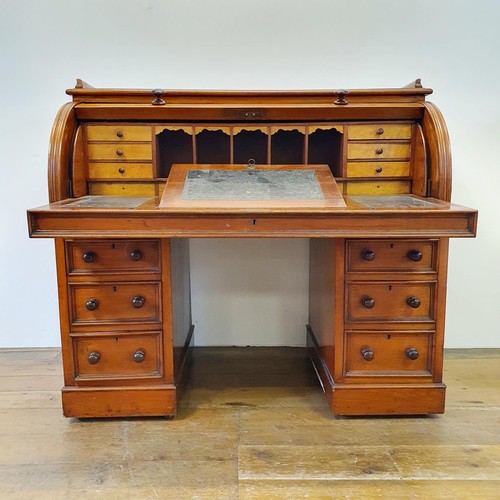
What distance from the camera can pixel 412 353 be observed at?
1.78m

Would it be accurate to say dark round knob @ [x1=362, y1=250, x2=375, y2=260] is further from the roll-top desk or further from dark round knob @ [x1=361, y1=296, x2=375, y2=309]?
dark round knob @ [x1=361, y1=296, x2=375, y2=309]

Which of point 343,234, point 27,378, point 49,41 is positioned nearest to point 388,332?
point 343,234

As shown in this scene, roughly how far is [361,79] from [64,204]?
1684mm

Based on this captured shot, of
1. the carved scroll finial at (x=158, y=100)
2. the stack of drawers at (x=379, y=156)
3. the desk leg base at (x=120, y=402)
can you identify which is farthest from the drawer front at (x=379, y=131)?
the desk leg base at (x=120, y=402)

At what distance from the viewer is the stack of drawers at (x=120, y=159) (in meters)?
1.93

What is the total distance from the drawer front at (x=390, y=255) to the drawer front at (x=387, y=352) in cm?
28

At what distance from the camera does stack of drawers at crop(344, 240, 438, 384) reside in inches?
69.5

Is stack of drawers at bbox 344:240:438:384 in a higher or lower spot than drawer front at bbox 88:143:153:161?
lower

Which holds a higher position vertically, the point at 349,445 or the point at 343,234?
the point at 343,234

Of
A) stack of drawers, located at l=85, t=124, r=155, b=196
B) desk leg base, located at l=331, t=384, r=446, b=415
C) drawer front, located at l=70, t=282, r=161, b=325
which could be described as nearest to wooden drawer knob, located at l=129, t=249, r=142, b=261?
drawer front, located at l=70, t=282, r=161, b=325

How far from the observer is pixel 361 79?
2355 millimetres

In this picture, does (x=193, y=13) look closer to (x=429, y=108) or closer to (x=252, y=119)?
(x=252, y=119)

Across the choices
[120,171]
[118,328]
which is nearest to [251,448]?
[118,328]

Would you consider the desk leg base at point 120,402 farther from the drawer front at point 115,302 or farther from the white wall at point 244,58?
the white wall at point 244,58
